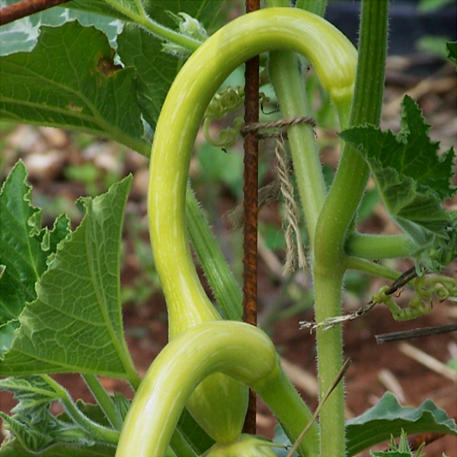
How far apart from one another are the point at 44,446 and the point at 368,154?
0.50m

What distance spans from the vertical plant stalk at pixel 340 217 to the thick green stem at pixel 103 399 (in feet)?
0.79

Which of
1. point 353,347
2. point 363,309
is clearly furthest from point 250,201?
point 353,347

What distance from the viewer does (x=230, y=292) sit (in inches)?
44.8

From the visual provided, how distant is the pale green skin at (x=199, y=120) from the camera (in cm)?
99

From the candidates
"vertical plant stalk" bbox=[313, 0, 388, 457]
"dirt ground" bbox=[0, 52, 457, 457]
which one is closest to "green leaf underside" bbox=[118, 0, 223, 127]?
"vertical plant stalk" bbox=[313, 0, 388, 457]

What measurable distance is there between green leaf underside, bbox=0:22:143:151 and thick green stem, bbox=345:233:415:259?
359 mm

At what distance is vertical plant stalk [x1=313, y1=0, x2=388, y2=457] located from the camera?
0.82 m

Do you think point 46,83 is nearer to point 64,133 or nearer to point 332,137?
point 332,137

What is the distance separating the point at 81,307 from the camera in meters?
0.96

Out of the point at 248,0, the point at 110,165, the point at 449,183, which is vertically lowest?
the point at 110,165

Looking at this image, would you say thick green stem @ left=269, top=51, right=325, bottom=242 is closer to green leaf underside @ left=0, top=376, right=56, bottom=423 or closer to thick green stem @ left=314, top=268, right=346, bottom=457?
thick green stem @ left=314, top=268, right=346, bottom=457

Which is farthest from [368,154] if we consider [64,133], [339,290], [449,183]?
[64,133]

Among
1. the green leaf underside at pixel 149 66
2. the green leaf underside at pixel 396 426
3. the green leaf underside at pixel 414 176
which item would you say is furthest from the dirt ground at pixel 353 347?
the green leaf underside at pixel 414 176

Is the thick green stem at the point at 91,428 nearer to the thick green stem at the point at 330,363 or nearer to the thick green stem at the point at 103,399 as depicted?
Answer: the thick green stem at the point at 103,399
